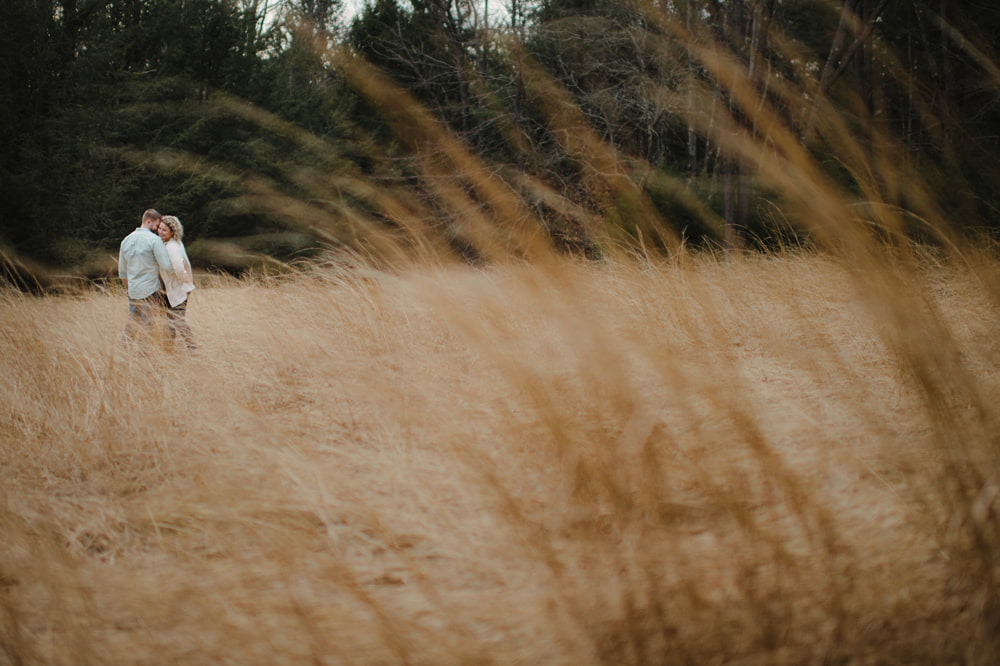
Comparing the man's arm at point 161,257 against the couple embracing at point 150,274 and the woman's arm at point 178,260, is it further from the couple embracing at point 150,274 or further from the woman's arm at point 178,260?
the woman's arm at point 178,260

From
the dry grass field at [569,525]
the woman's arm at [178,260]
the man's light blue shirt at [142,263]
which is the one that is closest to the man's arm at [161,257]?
the man's light blue shirt at [142,263]

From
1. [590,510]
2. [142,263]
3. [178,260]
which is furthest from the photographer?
[178,260]

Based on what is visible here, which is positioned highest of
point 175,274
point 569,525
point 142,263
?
point 142,263

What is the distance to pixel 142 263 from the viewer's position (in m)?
Answer: 4.54

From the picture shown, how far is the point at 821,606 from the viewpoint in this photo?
73cm

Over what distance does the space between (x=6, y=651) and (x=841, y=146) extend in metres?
1.38

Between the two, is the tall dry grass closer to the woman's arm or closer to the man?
the man

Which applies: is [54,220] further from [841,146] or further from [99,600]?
[841,146]

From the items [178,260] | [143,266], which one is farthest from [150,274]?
[178,260]

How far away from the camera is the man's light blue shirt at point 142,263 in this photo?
4.51 m

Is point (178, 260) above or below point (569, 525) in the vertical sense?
above

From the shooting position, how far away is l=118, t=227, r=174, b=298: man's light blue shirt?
14.8 feet

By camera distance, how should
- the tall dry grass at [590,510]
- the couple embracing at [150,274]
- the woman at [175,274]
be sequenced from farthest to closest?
the woman at [175,274], the couple embracing at [150,274], the tall dry grass at [590,510]

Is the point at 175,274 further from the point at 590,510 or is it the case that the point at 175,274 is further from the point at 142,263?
the point at 590,510
